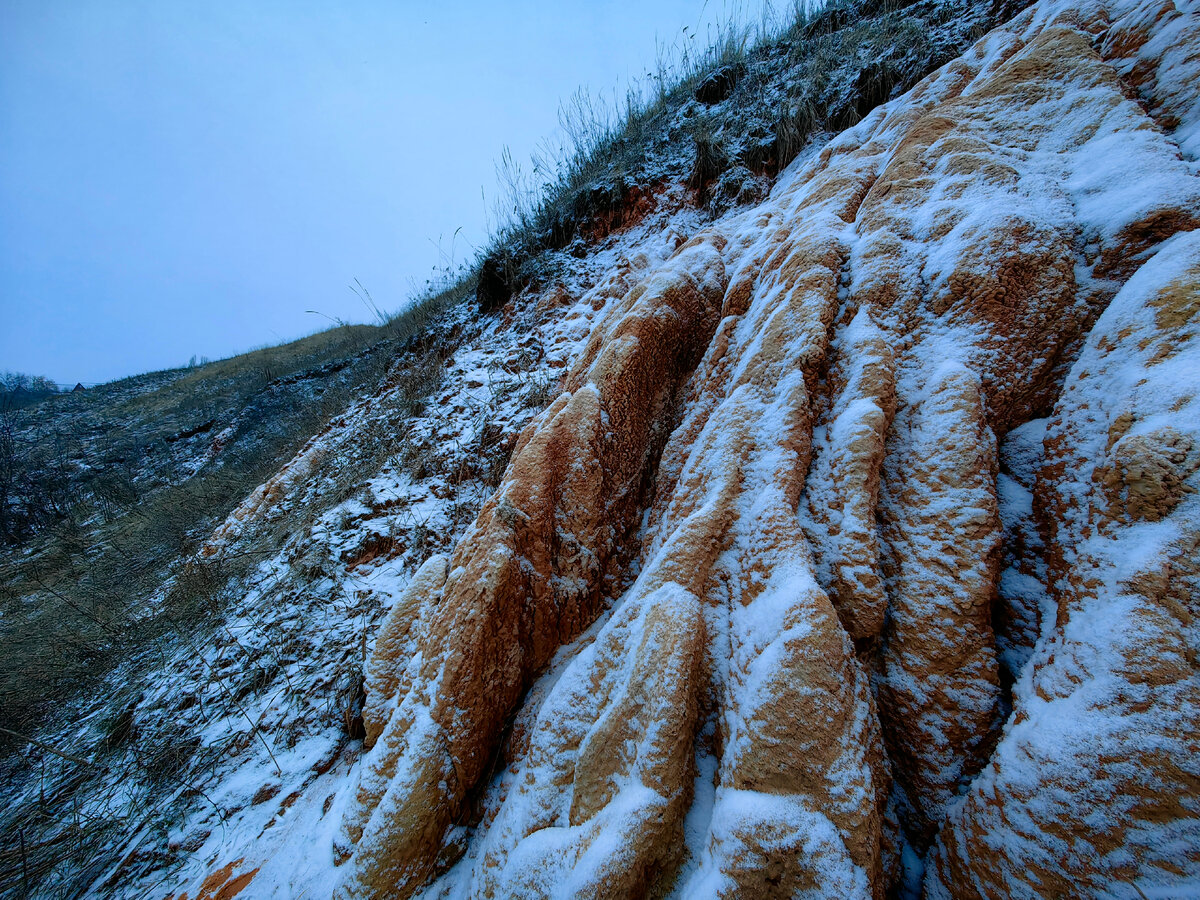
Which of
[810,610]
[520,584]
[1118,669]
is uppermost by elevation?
[520,584]

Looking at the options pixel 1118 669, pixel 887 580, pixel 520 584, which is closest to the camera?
pixel 1118 669

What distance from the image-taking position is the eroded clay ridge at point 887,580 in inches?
41.5

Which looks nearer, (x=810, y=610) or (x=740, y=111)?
(x=810, y=610)

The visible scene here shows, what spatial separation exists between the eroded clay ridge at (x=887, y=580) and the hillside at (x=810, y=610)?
12mm

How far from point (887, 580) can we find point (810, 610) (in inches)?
15.4

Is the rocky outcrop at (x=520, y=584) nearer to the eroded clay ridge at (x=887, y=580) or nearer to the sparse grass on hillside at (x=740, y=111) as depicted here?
the eroded clay ridge at (x=887, y=580)

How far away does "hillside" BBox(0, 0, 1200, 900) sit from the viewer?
3.61 feet

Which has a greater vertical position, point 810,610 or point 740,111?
point 740,111

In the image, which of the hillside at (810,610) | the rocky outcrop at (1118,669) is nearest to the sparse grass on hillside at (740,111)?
the hillside at (810,610)

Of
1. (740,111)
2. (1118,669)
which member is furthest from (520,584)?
(740,111)

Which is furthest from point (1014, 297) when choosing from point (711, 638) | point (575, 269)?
point (575, 269)

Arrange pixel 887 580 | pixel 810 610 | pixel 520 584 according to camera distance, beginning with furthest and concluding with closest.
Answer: pixel 520 584 < pixel 887 580 < pixel 810 610

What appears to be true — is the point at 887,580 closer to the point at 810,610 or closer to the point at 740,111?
the point at 810,610

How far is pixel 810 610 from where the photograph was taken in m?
1.37
